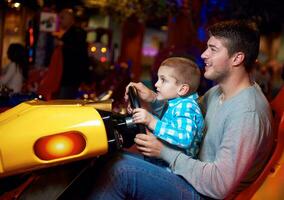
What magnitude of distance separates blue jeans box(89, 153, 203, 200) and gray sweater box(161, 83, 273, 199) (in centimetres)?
5

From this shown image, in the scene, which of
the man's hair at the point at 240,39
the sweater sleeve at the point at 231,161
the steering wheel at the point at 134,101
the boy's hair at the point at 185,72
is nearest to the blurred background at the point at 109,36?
the steering wheel at the point at 134,101

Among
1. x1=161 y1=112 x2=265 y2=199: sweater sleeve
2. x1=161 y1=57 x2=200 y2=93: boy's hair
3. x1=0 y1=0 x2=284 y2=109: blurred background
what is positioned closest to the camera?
x1=161 y1=112 x2=265 y2=199: sweater sleeve

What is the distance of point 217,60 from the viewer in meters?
1.93

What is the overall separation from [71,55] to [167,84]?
10.2 ft

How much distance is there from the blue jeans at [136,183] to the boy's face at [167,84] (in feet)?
1.24

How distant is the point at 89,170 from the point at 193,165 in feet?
1.43

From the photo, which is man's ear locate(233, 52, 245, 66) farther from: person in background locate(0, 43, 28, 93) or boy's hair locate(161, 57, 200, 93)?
person in background locate(0, 43, 28, 93)

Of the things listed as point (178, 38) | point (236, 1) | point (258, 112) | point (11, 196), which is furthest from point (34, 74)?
point (258, 112)

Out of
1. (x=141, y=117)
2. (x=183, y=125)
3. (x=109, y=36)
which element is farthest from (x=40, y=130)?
(x=109, y=36)

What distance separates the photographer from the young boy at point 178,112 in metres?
1.85

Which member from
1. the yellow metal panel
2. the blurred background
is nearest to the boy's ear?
the yellow metal panel

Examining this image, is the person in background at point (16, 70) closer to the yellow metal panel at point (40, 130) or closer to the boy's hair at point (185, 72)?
the boy's hair at point (185, 72)

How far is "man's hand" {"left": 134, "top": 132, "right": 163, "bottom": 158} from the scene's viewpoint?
185 centimetres

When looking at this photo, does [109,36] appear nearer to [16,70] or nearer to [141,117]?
[16,70]
